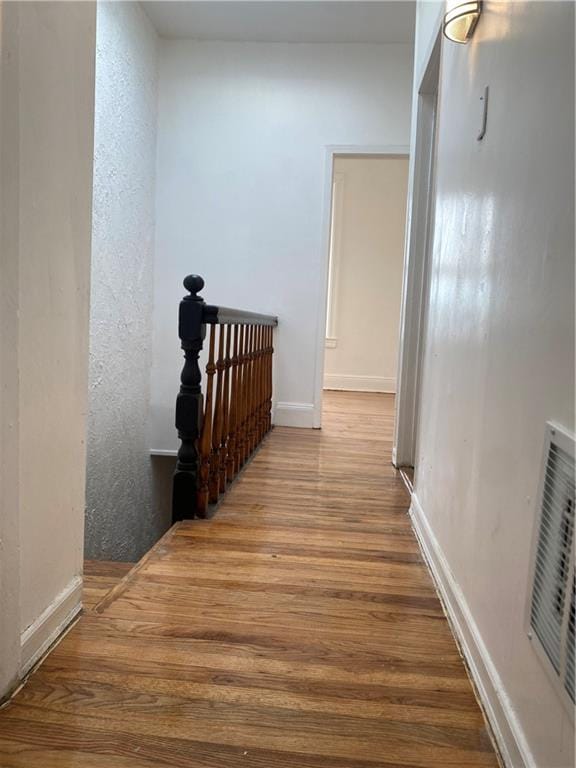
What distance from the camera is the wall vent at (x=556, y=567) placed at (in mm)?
775

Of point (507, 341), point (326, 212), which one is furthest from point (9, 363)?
point (326, 212)

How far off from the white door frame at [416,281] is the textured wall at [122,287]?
181 cm

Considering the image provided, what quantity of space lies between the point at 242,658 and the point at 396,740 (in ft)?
1.25

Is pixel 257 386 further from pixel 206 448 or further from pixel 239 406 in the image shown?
pixel 206 448

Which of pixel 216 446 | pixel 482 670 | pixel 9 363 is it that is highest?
pixel 9 363

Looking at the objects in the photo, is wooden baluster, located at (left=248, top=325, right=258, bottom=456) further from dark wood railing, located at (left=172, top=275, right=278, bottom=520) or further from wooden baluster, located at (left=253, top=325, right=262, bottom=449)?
dark wood railing, located at (left=172, top=275, right=278, bottom=520)

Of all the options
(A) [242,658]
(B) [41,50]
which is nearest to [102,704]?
(A) [242,658]

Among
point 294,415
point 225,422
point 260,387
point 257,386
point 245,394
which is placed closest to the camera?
point 225,422

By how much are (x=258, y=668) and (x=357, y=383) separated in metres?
5.85

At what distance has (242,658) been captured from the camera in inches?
50.4

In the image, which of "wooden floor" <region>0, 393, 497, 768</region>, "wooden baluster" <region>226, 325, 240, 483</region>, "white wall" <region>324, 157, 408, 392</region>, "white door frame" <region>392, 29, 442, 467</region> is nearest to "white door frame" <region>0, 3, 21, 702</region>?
"wooden floor" <region>0, 393, 497, 768</region>

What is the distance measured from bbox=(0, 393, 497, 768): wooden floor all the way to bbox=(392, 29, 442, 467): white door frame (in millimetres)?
1180

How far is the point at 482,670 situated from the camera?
1.17m

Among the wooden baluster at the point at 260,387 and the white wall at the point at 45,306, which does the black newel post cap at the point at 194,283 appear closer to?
the white wall at the point at 45,306
